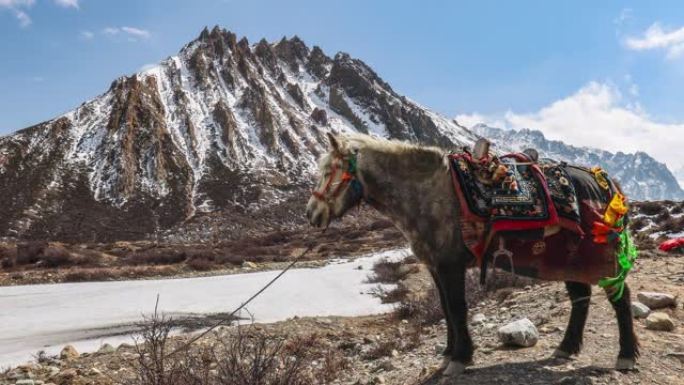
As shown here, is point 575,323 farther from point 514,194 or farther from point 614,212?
point 514,194

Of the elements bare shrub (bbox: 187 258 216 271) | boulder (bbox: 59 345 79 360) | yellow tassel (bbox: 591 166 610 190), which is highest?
yellow tassel (bbox: 591 166 610 190)

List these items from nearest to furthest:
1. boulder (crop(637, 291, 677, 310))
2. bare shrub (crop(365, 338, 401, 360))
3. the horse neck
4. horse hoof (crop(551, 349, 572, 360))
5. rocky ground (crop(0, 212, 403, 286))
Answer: the horse neck
horse hoof (crop(551, 349, 572, 360))
bare shrub (crop(365, 338, 401, 360))
boulder (crop(637, 291, 677, 310))
rocky ground (crop(0, 212, 403, 286))

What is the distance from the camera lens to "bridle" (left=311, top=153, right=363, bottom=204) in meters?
4.61

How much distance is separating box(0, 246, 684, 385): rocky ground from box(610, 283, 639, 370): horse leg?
4.4 inches

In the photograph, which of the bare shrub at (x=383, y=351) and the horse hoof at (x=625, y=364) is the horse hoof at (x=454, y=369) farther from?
the bare shrub at (x=383, y=351)

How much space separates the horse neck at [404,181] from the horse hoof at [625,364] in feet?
7.07

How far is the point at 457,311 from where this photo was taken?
4320mm

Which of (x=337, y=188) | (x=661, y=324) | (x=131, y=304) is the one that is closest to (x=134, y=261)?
(x=131, y=304)

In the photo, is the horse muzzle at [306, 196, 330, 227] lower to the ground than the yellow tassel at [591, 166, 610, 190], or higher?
lower

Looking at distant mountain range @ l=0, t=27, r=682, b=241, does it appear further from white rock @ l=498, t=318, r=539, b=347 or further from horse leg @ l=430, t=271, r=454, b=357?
horse leg @ l=430, t=271, r=454, b=357

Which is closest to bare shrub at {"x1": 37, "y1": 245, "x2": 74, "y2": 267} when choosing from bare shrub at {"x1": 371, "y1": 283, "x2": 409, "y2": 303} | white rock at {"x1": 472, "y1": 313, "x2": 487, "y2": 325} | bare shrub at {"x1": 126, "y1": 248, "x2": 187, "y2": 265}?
bare shrub at {"x1": 126, "y1": 248, "x2": 187, "y2": 265}

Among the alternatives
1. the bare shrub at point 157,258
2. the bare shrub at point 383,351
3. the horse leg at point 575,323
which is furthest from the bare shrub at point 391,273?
the bare shrub at point 157,258

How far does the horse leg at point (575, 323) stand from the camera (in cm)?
490

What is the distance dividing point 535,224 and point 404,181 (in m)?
1.21
